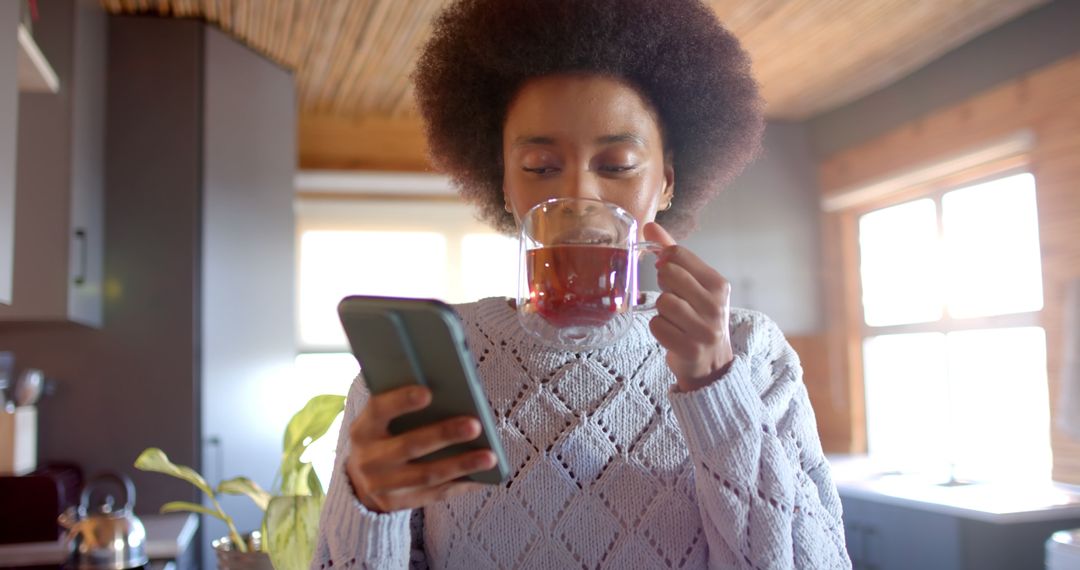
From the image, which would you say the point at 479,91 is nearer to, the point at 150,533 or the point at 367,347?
the point at 367,347

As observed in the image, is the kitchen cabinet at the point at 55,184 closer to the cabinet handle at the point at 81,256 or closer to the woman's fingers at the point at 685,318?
the cabinet handle at the point at 81,256

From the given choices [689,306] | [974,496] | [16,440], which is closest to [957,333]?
[974,496]

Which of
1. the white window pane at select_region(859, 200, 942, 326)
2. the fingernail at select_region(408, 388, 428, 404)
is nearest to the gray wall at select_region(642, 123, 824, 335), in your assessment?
the white window pane at select_region(859, 200, 942, 326)

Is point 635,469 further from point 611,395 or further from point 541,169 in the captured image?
point 541,169

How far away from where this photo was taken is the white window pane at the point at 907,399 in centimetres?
419

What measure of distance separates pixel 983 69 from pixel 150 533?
3435mm

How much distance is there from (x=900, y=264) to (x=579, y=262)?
13.2 feet

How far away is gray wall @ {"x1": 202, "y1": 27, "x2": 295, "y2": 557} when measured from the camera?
11.0 feet

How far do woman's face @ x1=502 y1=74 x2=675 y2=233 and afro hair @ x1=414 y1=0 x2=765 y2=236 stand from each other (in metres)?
0.03

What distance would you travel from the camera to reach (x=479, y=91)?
1.19m

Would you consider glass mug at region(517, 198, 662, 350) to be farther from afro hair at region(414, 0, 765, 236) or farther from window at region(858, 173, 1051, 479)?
window at region(858, 173, 1051, 479)

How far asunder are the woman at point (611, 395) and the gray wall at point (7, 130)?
1.14m

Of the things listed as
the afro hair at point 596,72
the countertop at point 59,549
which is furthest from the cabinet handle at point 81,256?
the afro hair at point 596,72

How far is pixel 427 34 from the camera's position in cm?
354
